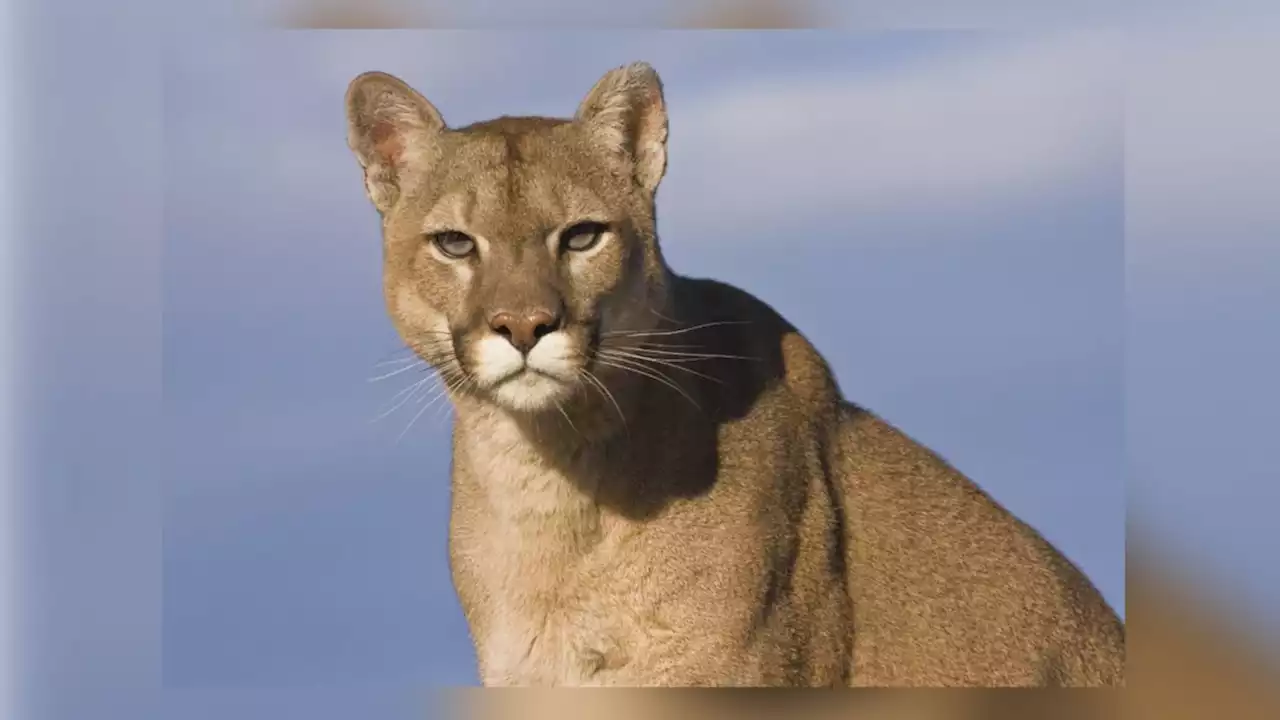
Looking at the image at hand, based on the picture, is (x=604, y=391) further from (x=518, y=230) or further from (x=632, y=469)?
(x=518, y=230)

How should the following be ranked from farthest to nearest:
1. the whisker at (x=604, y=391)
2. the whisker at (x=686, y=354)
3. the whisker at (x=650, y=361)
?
the whisker at (x=686, y=354) → the whisker at (x=650, y=361) → the whisker at (x=604, y=391)

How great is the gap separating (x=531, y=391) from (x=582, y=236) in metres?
0.58

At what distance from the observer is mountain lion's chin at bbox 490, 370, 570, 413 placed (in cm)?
530

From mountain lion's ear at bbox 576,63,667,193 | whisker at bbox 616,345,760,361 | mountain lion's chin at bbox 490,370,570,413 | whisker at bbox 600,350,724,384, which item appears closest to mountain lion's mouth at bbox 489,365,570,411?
mountain lion's chin at bbox 490,370,570,413

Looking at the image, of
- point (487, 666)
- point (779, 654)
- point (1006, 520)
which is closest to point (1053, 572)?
point (1006, 520)

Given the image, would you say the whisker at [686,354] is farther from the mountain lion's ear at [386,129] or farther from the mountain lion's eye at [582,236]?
the mountain lion's ear at [386,129]

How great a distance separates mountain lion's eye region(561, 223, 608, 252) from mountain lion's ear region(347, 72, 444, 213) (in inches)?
23.2

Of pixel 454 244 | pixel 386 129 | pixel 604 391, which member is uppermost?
pixel 386 129

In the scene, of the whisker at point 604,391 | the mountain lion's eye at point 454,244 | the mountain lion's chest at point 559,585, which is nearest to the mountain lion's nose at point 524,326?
the whisker at point 604,391

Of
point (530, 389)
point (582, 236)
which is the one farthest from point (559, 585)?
point (582, 236)

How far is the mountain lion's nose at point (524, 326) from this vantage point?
523 cm

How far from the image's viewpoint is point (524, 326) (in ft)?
17.2

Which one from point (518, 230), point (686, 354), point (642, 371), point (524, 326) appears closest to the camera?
point (524, 326)

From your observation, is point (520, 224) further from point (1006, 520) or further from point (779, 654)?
point (1006, 520)
